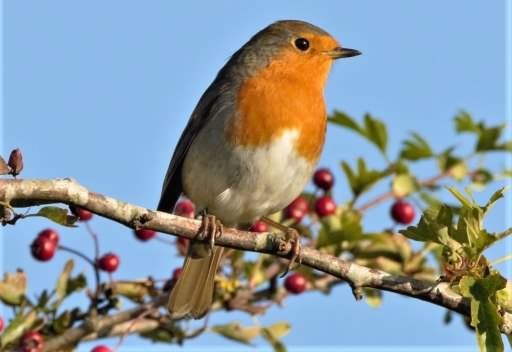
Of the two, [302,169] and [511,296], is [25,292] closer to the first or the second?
[302,169]

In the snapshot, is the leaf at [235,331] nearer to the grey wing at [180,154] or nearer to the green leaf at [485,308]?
the grey wing at [180,154]

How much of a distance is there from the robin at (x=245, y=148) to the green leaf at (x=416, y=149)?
0.55 metres

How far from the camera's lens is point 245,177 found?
5.66 meters

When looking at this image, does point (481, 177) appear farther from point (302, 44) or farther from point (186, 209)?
point (186, 209)

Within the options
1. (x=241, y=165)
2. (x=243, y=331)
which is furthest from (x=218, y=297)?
(x=241, y=165)

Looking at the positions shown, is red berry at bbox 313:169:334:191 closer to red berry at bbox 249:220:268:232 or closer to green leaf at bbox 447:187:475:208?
red berry at bbox 249:220:268:232

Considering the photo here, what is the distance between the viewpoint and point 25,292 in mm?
5078

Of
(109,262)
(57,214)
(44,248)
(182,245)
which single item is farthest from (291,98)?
(57,214)

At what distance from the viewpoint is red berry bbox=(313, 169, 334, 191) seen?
6.56m

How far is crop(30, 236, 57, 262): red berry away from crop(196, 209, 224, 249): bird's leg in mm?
1002

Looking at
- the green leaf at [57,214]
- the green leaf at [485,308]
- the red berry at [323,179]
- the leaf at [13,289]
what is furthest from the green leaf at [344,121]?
the green leaf at [57,214]

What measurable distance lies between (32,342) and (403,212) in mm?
2623

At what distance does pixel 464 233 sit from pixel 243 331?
6.80ft

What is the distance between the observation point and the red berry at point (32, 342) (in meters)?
4.71
